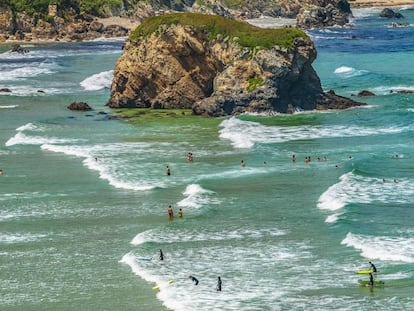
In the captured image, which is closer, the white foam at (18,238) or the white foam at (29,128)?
the white foam at (18,238)

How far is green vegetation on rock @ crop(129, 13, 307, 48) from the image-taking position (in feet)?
287

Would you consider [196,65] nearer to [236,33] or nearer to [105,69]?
[236,33]

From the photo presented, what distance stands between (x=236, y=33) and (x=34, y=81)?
1483 inches

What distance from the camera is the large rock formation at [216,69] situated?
8662 centimetres

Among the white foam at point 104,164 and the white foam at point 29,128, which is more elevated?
the white foam at point 104,164

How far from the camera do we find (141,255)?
47.6 m

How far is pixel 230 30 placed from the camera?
297 ft

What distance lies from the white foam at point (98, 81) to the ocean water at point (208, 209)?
12.6 meters

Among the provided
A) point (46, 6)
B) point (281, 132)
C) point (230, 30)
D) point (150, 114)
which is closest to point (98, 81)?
point (150, 114)

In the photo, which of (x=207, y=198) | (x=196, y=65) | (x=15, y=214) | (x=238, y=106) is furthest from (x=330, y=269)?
(x=196, y=65)

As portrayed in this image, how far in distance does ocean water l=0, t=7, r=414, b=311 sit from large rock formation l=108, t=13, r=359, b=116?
2.13 metres

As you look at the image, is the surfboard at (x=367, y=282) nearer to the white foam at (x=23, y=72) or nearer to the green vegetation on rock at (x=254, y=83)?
the green vegetation on rock at (x=254, y=83)

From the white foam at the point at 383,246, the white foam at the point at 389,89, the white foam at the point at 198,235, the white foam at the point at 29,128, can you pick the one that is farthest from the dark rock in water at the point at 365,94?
the white foam at the point at 383,246

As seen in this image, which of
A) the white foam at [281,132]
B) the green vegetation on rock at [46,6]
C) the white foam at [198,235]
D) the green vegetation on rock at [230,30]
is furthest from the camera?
the green vegetation on rock at [46,6]
